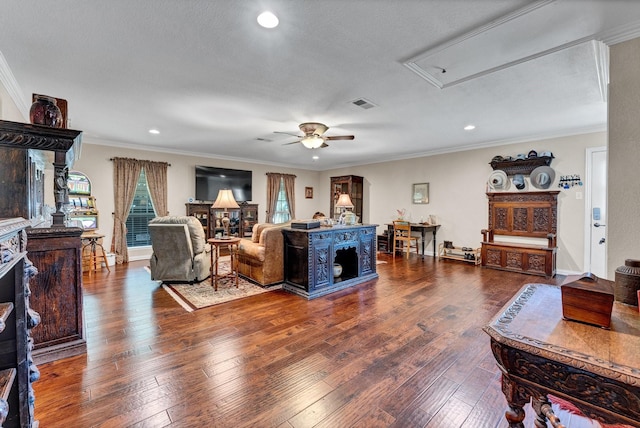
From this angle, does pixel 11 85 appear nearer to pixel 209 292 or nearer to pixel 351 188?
pixel 209 292

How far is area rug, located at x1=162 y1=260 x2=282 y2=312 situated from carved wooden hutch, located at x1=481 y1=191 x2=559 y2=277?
4208 millimetres

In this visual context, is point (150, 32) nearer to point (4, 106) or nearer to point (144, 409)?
point (4, 106)

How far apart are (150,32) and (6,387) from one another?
7.49ft

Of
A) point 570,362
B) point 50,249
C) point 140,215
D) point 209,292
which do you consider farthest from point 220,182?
point 570,362

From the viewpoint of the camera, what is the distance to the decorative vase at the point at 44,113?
2.16 meters

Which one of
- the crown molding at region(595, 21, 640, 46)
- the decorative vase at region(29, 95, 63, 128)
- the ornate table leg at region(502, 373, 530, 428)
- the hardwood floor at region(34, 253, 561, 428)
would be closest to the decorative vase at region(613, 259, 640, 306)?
the ornate table leg at region(502, 373, 530, 428)

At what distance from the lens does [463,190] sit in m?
6.21

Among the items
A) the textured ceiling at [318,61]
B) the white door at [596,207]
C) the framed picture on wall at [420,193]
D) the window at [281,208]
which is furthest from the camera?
the window at [281,208]

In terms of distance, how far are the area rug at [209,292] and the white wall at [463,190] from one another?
442 centimetres

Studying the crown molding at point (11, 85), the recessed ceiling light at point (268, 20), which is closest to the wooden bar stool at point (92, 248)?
the crown molding at point (11, 85)

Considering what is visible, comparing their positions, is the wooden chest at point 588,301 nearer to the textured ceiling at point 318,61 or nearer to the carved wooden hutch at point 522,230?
the textured ceiling at point 318,61

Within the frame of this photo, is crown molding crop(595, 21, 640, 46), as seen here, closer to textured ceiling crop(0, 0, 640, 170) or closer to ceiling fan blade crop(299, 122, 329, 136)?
textured ceiling crop(0, 0, 640, 170)

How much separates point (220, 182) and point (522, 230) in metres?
6.83

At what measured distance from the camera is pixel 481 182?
5.92m
